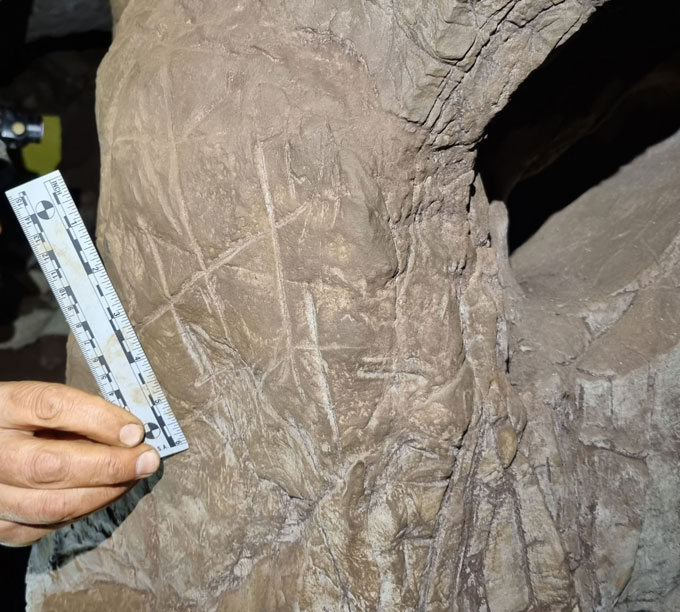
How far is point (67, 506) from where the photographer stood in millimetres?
1251

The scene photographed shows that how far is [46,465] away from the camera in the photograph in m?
1.21

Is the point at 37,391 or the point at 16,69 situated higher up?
the point at 16,69

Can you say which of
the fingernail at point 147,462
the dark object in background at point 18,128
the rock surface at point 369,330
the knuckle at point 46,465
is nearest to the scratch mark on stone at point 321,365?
Result: the rock surface at point 369,330

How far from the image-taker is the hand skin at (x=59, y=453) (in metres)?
1.22

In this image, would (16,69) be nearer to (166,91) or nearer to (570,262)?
(166,91)

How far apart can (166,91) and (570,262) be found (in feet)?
3.08

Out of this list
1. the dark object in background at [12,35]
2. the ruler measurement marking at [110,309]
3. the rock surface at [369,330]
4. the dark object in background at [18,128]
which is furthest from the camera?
the dark object in background at [12,35]

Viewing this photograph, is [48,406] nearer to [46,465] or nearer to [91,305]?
[46,465]

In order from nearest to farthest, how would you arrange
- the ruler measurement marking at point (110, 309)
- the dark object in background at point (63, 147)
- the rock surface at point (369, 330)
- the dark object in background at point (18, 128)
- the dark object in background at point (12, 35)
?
the rock surface at point (369, 330) < the ruler measurement marking at point (110, 309) < the dark object in background at point (18, 128) < the dark object in background at point (12, 35) < the dark object in background at point (63, 147)

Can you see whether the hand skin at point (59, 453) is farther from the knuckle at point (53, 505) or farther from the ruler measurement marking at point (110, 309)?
the ruler measurement marking at point (110, 309)

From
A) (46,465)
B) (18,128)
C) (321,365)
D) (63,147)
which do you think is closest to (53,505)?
(46,465)

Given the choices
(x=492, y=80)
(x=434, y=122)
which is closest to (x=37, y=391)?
(x=434, y=122)

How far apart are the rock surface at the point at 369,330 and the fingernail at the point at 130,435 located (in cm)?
16

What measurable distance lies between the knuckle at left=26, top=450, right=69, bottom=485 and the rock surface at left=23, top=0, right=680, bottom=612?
285mm
